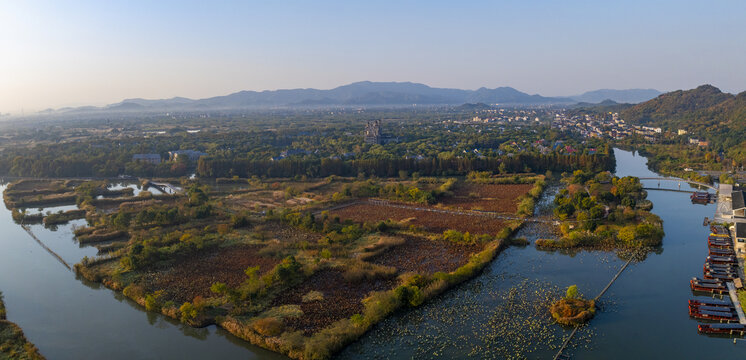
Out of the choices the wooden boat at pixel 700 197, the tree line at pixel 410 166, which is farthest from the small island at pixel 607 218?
the tree line at pixel 410 166

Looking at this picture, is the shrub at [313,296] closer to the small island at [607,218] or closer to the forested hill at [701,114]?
the small island at [607,218]

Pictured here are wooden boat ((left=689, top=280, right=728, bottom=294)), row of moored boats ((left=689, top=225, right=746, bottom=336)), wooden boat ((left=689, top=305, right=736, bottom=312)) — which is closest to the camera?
row of moored boats ((left=689, top=225, right=746, bottom=336))

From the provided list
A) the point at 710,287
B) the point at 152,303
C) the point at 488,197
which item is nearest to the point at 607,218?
the point at 710,287

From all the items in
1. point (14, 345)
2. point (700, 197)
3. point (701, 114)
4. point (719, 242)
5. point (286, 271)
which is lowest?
point (14, 345)

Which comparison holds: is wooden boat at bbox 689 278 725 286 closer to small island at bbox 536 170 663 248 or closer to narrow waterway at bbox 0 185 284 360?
small island at bbox 536 170 663 248

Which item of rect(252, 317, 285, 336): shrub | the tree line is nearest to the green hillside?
A: the tree line

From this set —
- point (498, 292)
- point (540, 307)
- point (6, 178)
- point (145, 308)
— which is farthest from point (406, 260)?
point (6, 178)

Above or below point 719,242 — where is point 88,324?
below

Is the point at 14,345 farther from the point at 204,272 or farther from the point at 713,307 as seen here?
the point at 713,307
